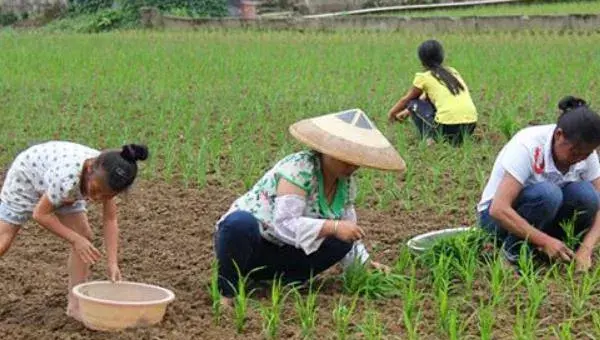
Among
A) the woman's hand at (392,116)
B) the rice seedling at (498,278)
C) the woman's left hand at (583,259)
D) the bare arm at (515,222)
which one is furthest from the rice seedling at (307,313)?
the woman's hand at (392,116)

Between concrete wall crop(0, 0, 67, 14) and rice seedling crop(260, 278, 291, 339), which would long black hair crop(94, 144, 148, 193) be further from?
concrete wall crop(0, 0, 67, 14)

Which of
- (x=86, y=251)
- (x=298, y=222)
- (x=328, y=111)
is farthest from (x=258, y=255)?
(x=328, y=111)

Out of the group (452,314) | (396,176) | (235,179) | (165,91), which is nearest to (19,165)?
(452,314)

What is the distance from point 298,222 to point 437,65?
157 inches

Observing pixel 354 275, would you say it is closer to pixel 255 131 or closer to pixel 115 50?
pixel 255 131

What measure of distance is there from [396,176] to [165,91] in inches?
162

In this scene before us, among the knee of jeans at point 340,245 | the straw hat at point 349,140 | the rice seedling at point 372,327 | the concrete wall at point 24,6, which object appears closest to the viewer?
the rice seedling at point 372,327

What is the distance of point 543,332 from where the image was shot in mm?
3865

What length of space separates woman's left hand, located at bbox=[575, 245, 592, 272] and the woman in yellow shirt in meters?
3.14

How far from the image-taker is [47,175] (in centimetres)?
418

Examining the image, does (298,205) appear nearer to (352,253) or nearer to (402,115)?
(352,253)

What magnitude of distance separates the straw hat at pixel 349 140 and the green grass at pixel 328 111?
0.46 metres

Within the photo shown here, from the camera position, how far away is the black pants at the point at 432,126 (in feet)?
25.3

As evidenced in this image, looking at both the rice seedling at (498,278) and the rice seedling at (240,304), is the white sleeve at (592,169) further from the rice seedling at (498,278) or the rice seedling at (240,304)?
the rice seedling at (240,304)
